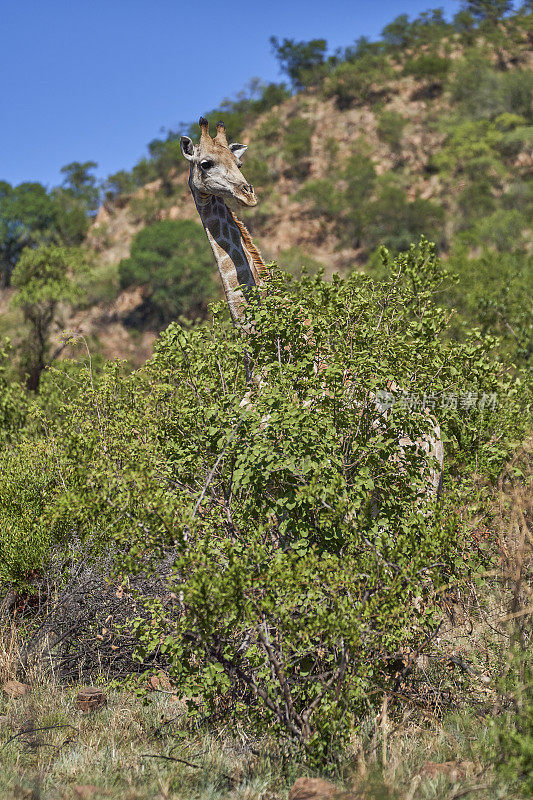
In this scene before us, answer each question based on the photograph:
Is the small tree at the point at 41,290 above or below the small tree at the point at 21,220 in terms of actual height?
below

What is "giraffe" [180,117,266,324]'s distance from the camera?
6.66 meters

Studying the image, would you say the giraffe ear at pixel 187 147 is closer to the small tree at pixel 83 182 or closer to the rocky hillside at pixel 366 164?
the rocky hillside at pixel 366 164

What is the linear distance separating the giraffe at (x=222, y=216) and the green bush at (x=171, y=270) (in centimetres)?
3369

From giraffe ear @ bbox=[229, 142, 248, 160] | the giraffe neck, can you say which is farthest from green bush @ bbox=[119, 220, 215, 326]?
the giraffe neck

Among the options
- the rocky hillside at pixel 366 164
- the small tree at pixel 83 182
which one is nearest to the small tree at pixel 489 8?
the rocky hillside at pixel 366 164

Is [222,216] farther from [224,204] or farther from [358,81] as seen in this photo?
[358,81]

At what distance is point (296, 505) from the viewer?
4371mm

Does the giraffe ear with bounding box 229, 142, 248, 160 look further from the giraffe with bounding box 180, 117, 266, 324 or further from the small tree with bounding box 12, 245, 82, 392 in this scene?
the small tree with bounding box 12, 245, 82, 392

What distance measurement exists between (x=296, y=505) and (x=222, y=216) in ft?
12.7

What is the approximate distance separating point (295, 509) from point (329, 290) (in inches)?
63.6

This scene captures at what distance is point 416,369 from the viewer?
4855 mm

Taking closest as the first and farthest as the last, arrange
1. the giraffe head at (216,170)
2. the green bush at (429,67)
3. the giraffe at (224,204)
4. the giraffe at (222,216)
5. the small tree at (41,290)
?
the giraffe head at (216,170), the giraffe at (224,204), the giraffe at (222,216), the small tree at (41,290), the green bush at (429,67)

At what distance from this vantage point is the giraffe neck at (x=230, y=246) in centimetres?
710

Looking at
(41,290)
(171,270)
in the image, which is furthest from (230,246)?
(171,270)
